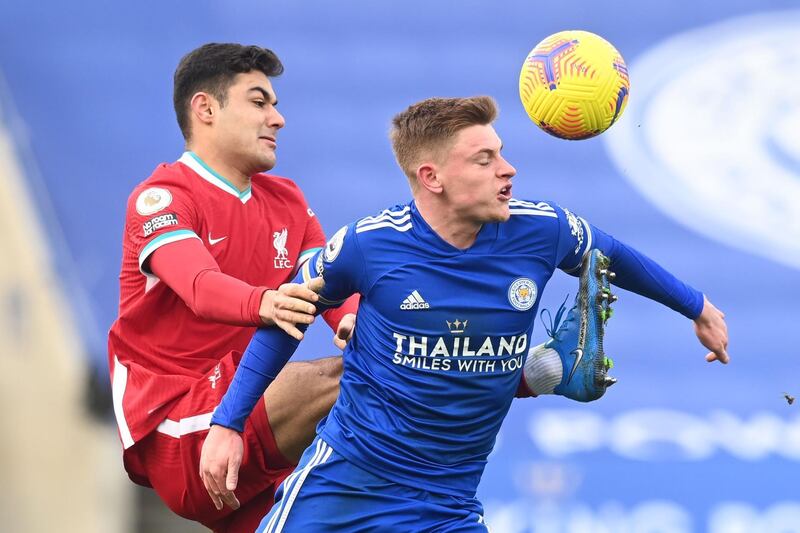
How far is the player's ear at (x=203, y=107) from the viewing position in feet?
17.7

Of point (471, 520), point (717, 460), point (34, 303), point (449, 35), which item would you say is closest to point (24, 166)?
point (34, 303)

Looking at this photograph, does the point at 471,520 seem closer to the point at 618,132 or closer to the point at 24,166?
the point at 618,132

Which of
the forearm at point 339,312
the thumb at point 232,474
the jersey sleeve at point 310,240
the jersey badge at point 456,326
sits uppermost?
the jersey sleeve at point 310,240

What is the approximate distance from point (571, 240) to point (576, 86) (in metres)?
0.72

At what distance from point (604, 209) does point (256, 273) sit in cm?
315

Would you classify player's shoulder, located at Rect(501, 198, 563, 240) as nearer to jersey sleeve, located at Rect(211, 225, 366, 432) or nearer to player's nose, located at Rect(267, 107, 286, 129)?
jersey sleeve, located at Rect(211, 225, 366, 432)

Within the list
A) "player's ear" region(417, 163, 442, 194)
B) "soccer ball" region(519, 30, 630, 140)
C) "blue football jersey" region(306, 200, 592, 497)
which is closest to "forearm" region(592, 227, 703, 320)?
"blue football jersey" region(306, 200, 592, 497)

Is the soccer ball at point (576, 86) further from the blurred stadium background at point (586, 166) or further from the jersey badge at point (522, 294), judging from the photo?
the blurred stadium background at point (586, 166)

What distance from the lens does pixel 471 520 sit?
175 inches

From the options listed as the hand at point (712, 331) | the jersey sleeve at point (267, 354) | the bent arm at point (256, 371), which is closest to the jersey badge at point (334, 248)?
the jersey sleeve at point (267, 354)

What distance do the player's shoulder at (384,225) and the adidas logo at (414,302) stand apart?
21 cm

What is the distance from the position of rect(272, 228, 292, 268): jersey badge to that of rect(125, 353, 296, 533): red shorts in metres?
0.41

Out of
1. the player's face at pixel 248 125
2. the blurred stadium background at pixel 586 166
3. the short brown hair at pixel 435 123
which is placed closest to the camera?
the short brown hair at pixel 435 123

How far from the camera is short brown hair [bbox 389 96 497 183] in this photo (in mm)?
4555
